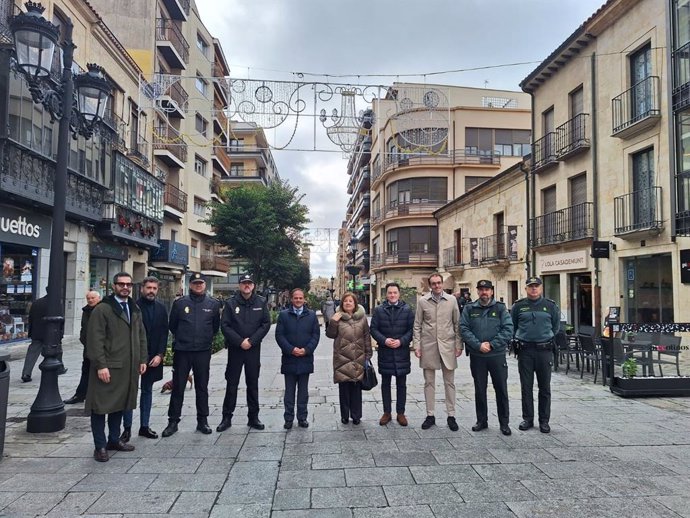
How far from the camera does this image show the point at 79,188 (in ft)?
53.3

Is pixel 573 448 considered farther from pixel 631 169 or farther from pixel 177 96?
pixel 177 96

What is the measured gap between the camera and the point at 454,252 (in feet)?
97.4

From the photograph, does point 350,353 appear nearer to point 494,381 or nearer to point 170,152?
point 494,381

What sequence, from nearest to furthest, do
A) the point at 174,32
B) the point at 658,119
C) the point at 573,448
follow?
the point at 573,448 → the point at 658,119 → the point at 174,32

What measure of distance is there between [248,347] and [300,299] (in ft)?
2.95

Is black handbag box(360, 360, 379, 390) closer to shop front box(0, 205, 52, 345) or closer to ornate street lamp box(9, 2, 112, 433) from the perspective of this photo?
ornate street lamp box(9, 2, 112, 433)

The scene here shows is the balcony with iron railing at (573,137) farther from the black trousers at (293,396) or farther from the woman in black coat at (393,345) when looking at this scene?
the black trousers at (293,396)

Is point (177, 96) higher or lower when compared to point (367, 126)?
higher

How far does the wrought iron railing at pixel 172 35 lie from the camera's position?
2655 centimetres

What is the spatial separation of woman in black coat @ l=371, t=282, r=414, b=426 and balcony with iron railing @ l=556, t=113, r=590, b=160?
12.7m

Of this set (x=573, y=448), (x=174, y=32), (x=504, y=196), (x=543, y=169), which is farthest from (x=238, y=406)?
(x=174, y=32)

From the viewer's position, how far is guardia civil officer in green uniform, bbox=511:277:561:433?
5.93 metres

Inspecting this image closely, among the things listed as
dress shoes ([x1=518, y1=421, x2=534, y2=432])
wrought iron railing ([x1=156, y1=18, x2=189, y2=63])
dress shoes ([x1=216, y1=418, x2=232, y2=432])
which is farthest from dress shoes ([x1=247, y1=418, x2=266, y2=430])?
wrought iron railing ([x1=156, y1=18, x2=189, y2=63])

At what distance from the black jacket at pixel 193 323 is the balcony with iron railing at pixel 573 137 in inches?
565
